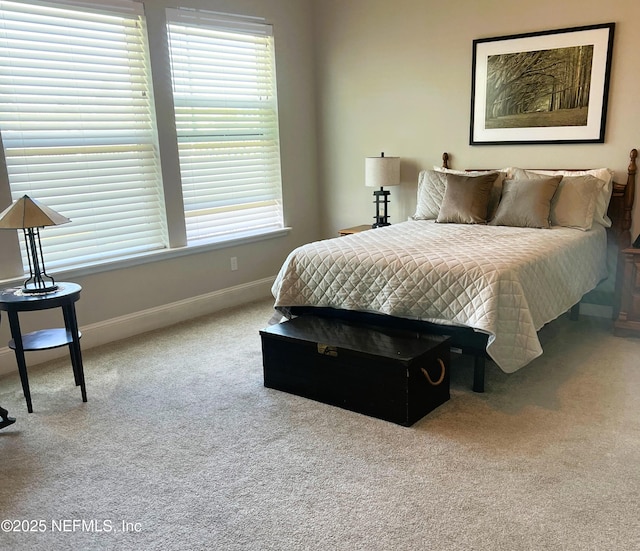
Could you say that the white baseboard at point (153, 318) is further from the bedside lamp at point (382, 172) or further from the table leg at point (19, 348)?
the bedside lamp at point (382, 172)

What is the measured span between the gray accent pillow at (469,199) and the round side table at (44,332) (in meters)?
2.63

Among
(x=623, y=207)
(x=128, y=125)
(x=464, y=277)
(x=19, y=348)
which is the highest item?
(x=128, y=125)

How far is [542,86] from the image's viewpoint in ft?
14.0

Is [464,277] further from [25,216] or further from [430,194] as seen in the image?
[25,216]

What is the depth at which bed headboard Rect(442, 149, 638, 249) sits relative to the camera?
13.1 feet

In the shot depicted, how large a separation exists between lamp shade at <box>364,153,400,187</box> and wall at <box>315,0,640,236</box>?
0.21 metres

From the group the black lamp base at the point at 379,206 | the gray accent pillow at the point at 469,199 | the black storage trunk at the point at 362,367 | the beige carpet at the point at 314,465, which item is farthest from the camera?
the black lamp base at the point at 379,206

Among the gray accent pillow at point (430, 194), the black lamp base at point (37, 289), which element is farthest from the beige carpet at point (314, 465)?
the gray accent pillow at point (430, 194)

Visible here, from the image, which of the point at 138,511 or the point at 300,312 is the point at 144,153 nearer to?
the point at 300,312

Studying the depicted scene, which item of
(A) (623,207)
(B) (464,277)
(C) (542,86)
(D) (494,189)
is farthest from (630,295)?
(C) (542,86)

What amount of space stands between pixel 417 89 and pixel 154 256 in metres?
2.59

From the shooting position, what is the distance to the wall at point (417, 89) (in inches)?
159

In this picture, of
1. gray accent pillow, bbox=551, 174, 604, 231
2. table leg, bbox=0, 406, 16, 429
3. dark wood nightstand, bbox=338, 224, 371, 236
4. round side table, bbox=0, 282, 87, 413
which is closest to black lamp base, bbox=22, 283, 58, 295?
round side table, bbox=0, 282, 87, 413

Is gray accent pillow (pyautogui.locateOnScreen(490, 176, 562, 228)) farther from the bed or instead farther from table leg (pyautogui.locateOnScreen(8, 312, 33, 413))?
table leg (pyautogui.locateOnScreen(8, 312, 33, 413))
